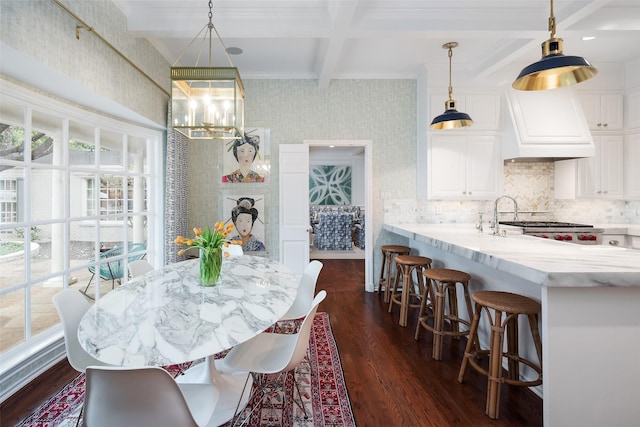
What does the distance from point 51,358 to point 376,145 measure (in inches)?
154

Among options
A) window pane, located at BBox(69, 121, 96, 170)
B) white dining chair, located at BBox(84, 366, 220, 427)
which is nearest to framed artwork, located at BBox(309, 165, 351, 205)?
window pane, located at BBox(69, 121, 96, 170)

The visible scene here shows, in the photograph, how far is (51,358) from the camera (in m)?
2.36

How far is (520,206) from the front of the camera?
4289mm

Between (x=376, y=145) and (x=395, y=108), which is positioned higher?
(x=395, y=108)

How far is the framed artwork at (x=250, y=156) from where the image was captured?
4.21 meters

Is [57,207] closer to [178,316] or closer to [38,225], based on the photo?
[38,225]

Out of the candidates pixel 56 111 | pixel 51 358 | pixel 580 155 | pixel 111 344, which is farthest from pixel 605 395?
pixel 56 111

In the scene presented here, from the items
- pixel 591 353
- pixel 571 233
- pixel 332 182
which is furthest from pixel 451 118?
pixel 332 182

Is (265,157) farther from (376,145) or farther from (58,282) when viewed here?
(58,282)

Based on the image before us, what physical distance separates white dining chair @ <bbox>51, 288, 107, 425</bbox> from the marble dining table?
5.2 inches

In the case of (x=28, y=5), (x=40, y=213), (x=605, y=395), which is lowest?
(x=605, y=395)

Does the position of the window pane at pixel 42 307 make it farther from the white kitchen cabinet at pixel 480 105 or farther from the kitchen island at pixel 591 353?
the white kitchen cabinet at pixel 480 105

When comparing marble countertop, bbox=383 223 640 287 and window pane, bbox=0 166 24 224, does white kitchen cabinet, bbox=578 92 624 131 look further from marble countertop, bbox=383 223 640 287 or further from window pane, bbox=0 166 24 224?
window pane, bbox=0 166 24 224

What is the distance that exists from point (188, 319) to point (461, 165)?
371 cm
